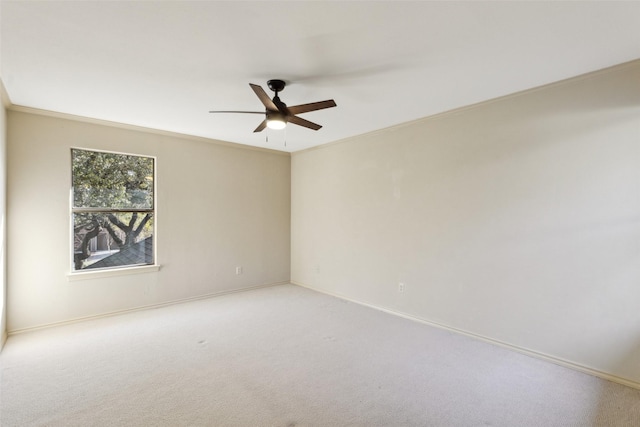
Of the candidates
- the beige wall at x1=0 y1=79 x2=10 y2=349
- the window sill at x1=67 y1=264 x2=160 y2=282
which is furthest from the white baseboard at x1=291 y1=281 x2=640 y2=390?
the beige wall at x1=0 y1=79 x2=10 y2=349

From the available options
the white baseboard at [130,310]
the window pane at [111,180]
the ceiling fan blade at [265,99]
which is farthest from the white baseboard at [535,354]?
the window pane at [111,180]

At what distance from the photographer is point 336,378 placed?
243 centimetres

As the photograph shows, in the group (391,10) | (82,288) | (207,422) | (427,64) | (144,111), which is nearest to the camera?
(391,10)

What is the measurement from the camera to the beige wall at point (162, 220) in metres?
3.33

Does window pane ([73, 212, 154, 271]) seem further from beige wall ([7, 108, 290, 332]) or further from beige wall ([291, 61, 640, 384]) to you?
beige wall ([291, 61, 640, 384])

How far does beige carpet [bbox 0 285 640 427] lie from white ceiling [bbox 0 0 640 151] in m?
2.45

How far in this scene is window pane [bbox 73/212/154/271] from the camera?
12.1 feet

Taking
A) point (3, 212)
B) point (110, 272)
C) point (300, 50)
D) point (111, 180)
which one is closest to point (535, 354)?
point (300, 50)

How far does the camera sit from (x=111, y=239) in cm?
392

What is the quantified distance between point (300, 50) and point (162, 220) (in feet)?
10.5

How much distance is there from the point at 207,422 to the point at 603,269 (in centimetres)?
318

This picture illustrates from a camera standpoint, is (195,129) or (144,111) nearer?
(144,111)

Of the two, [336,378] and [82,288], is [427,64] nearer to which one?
[336,378]

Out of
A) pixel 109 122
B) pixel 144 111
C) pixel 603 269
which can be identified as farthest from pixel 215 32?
pixel 603 269
